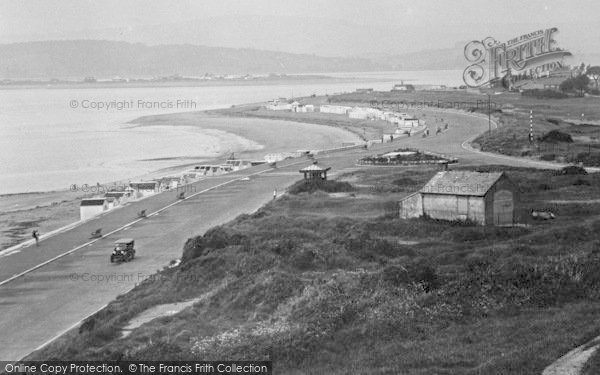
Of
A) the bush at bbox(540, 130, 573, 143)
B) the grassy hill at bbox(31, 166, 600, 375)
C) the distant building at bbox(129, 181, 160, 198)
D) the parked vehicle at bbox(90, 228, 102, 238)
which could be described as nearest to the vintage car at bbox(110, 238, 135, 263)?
the grassy hill at bbox(31, 166, 600, 375)

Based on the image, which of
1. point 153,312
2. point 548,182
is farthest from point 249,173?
point 153,312

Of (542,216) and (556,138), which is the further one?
(556,138)

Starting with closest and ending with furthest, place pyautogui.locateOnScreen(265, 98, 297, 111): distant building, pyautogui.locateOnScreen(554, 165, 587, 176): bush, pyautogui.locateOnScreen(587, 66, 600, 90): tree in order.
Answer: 1. pyautogui.locateOnScreen(554, 165, 587, 176): bush
2. pyautogui.locateOnScreen(265, 98, 297, 111): distant building
3. pyautogui.locateOnScreen(587, 66, 600, 90): tree

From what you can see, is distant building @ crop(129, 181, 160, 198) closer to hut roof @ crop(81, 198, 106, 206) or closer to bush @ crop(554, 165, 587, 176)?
hut roof @ crop(81, 198, 106, 206)

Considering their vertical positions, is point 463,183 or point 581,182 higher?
point 463,183

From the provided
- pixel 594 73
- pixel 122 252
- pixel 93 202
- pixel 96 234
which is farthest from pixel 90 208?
pixel 594 73

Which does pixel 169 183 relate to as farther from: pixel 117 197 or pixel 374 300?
pixel 374 300
